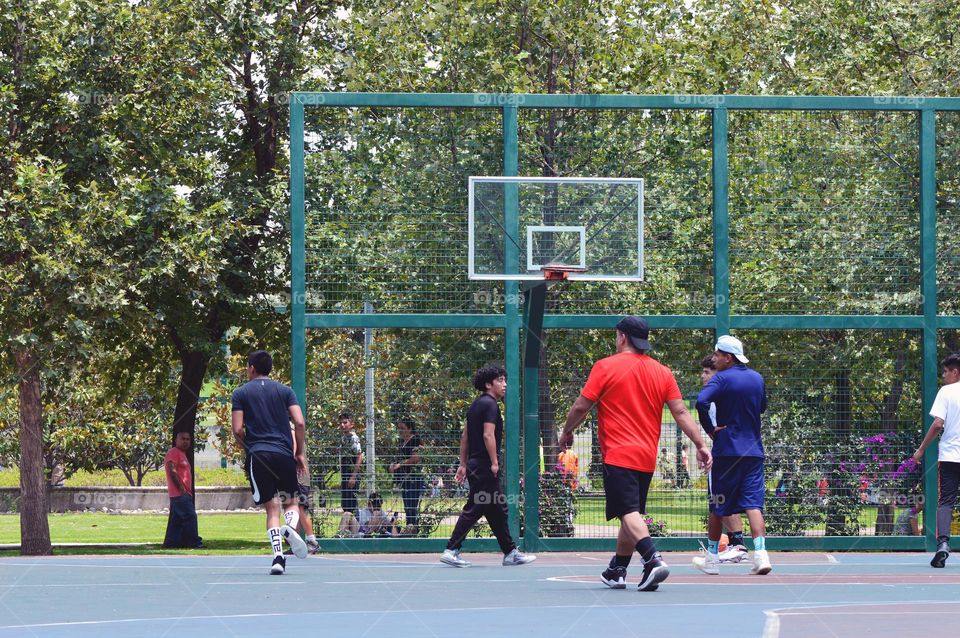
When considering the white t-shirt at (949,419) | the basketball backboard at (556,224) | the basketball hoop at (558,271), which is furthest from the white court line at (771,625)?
the basketball backboard at (556,224)

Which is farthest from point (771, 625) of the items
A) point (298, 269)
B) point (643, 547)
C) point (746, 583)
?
point (298, 269)

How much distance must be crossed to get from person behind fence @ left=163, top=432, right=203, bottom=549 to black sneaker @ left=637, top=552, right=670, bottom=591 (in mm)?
12104

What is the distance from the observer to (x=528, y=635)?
8484 millimetres

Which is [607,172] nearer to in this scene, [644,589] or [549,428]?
[549,428]

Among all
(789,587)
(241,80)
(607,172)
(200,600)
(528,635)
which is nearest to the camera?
(528,635)

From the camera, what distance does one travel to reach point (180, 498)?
21578 mm

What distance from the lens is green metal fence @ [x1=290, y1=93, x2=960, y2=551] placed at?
14.7 metres

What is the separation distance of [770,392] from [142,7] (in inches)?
496

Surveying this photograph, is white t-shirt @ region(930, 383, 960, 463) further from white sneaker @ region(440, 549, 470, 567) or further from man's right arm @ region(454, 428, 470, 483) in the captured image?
white sneaker @ region(440, 549, 470, 567)

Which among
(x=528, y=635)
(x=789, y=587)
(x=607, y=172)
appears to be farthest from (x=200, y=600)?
(x=607, y=172)

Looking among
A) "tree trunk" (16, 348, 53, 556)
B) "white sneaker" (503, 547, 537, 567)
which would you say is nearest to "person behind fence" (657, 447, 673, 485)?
"white sneaker" (503, 547, 537, 567)

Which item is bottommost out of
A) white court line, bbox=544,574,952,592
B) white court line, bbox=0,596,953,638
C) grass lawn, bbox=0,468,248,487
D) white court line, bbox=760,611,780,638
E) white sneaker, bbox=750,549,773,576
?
grass lawn, bbox=0,468,248,487

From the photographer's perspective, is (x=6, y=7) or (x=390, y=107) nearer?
(x=390, y=107)

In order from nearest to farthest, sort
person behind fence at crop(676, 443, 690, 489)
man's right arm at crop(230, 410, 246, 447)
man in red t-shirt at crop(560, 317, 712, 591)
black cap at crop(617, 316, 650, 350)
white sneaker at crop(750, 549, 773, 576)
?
1. man in red t-shirt at crop(560, 317, 712, 591)
2. black cap at crop(617, 316, 650, 350)
3. white sneaker at crop(750, 549, 773, 576)
4. man's right arm at crop(230, 410, 246, 447)
5. person behind fence at crop(676, 443, 690, 489)
